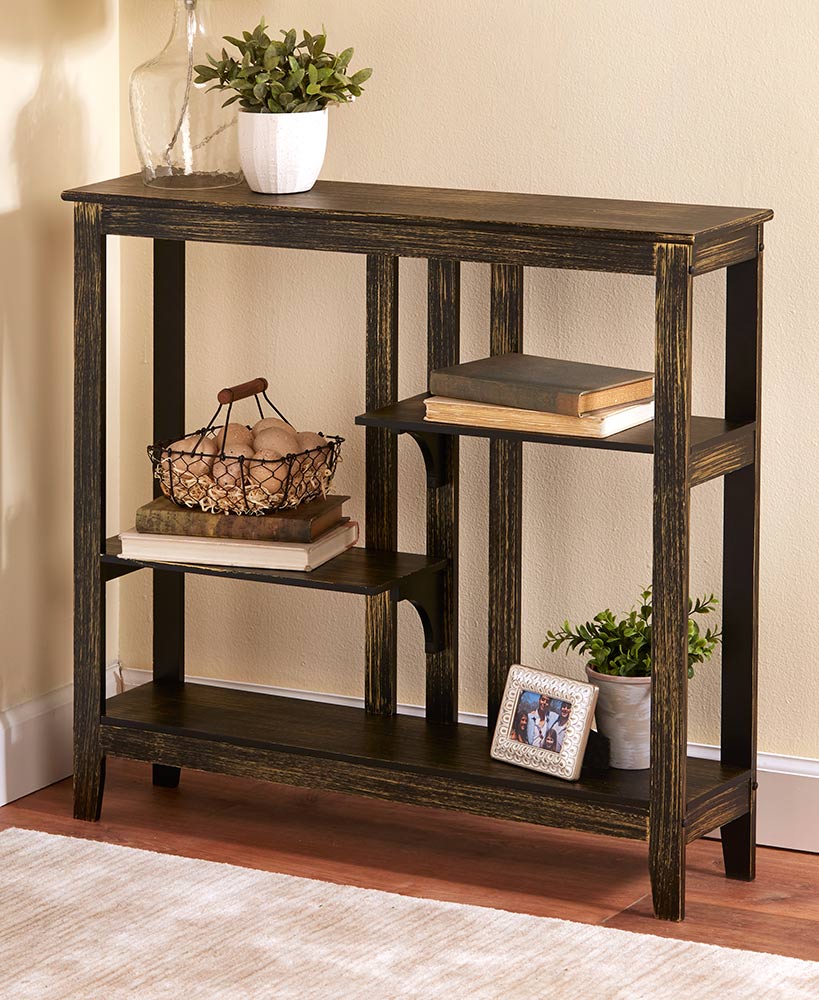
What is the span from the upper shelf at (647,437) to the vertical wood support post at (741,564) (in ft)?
0.14

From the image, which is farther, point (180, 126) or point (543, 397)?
point (180, 126)

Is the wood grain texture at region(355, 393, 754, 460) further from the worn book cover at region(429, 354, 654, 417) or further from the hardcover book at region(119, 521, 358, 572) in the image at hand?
the hardcover book at region(119, 521, 358, 572)

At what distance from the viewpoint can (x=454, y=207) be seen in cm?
257

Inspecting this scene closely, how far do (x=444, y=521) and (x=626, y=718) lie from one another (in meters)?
0.45

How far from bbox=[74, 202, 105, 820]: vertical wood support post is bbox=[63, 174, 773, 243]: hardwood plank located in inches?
4.1

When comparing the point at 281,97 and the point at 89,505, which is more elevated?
the point at 281,97

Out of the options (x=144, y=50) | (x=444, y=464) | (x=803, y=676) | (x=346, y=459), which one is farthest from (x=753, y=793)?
(x=144, y=50)

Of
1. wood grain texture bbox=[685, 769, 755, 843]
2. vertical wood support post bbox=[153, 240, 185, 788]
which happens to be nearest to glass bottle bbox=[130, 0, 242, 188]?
vertical wood support post bbox=[153, 240, 185, 788]

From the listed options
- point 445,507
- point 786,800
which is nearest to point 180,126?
point 445,507

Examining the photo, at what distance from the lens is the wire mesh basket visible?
269 centimetres

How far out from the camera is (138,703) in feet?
9.70

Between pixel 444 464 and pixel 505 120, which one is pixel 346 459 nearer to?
pixel 444 464

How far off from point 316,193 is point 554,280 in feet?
Result: 1.35

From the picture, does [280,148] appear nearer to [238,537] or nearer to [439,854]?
[238,537]
